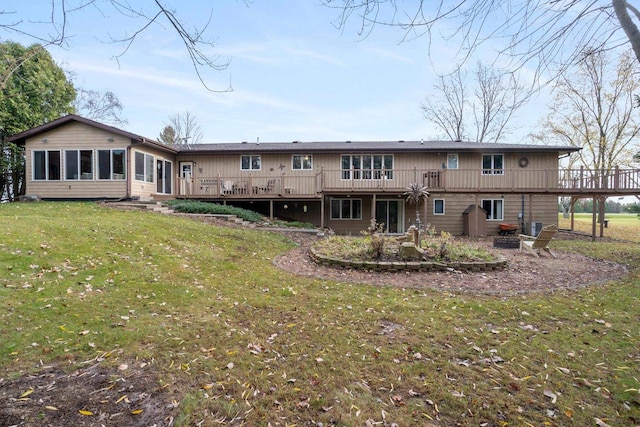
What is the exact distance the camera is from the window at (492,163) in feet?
55.6

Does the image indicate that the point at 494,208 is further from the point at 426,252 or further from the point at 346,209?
the point at 426,252


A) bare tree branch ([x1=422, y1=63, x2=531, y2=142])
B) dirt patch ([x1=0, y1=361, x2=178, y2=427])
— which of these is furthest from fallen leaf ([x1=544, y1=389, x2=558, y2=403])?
bare tree branch ([x1=422, y1=63, x2=531, y2=142])

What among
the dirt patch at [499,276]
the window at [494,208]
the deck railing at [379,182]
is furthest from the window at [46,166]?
the window at [494,208]

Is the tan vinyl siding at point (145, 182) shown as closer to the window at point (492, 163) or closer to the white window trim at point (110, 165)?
the white window trim at point (110, 165)

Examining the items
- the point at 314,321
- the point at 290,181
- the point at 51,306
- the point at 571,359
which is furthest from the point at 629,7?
the point at 290,181

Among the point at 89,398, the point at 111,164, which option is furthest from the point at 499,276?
the point at 111,164

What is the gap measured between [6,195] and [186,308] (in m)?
22.0

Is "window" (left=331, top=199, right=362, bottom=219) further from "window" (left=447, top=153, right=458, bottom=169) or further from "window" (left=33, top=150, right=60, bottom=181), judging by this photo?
"window" (left=33, top=150, right=60, bottom=181)

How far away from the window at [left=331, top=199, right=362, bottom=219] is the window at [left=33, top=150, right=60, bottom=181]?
13175 millimetres

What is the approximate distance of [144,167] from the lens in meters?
15.6

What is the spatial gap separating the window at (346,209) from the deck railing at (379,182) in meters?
1.11

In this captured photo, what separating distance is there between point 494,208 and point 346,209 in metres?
7.75

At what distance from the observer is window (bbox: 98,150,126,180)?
1473cm

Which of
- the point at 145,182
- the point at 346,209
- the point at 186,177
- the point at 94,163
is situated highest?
the point at 94,163
